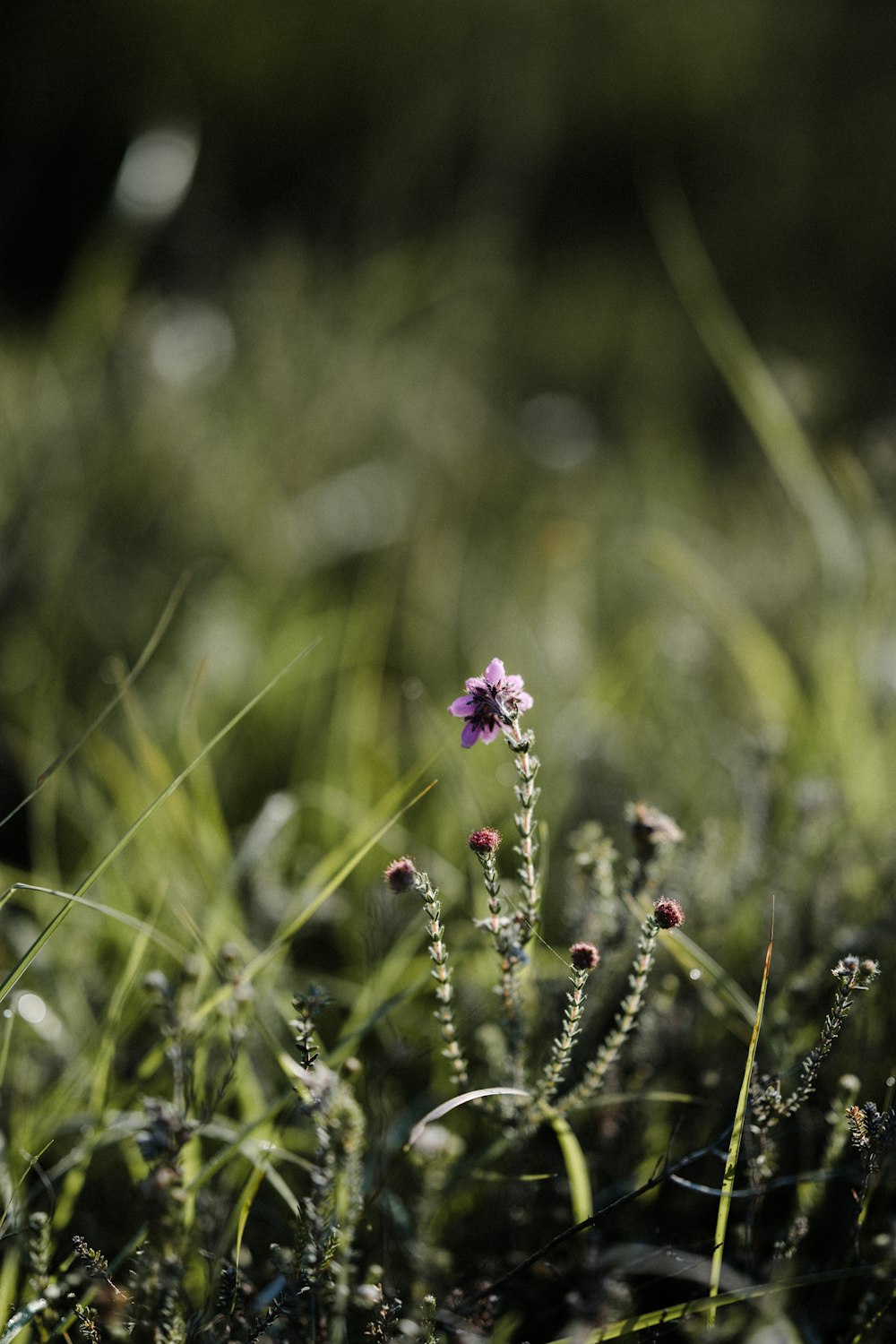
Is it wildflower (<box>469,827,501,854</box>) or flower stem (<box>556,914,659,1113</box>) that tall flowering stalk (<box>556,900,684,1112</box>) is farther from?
wildflower (<box>469,827,501,854</box>)

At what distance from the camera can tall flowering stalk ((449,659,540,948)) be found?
75 centimetres

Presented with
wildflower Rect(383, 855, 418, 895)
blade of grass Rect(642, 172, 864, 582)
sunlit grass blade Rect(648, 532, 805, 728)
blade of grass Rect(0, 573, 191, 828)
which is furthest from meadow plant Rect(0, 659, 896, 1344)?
blade of grass Rect(642, 172, 864, 582)

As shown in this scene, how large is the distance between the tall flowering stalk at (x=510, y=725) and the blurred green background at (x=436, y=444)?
15.4 inches

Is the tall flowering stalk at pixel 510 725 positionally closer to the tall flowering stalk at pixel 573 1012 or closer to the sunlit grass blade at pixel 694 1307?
the tall flowering stalk at pixel 573 1012

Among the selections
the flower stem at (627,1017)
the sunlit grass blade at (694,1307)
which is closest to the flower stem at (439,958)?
the flower stem at (627,1017)

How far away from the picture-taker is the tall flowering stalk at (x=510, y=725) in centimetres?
75

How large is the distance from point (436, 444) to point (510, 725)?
7.97ft

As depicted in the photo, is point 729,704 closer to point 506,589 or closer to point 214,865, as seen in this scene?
point 506,589

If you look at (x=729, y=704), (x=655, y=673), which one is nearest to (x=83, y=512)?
(x=655, y=673)

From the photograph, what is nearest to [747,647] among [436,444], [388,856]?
[388,856]

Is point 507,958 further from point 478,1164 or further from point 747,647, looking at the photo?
point 747,647

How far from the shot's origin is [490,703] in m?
0.77

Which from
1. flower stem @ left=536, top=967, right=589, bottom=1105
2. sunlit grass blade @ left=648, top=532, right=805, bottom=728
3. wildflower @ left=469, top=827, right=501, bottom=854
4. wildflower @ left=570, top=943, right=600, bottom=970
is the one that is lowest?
flower stem @ left=536, top=967, right=589, bottom=1105

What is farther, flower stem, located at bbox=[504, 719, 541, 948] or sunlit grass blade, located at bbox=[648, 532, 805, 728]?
→ sunlit grass blade, located at bbox=[648, 532, 805, 728]
